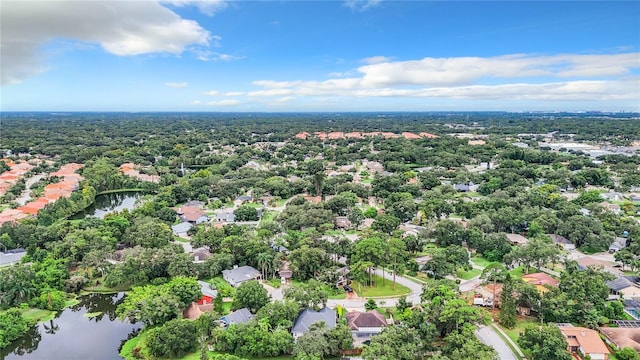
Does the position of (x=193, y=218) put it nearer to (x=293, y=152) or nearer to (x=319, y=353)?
(x=319, y=353)

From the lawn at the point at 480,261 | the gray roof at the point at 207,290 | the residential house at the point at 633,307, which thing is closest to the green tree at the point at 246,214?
the gray roof at the point at 207,290

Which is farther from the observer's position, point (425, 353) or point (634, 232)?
point (634, 232)

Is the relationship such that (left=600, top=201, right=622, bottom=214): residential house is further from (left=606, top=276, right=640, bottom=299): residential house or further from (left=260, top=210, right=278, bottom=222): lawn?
(left=260, top=210, right=278, bottom=222): lawn

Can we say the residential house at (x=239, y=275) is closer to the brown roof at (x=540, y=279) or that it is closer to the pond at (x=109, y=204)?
the brown roof at (x=540, y=279)

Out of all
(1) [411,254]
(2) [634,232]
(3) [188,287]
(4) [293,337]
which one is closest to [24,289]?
(3) [188,287]

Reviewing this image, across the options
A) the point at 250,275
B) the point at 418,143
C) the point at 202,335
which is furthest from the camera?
the point at 418,143

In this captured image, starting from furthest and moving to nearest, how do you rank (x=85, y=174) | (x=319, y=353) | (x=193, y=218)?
(x=85, y=174)
(x=193, y=218)
(x=319, y=353)

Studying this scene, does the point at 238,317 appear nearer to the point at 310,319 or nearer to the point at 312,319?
the point at 310,319
